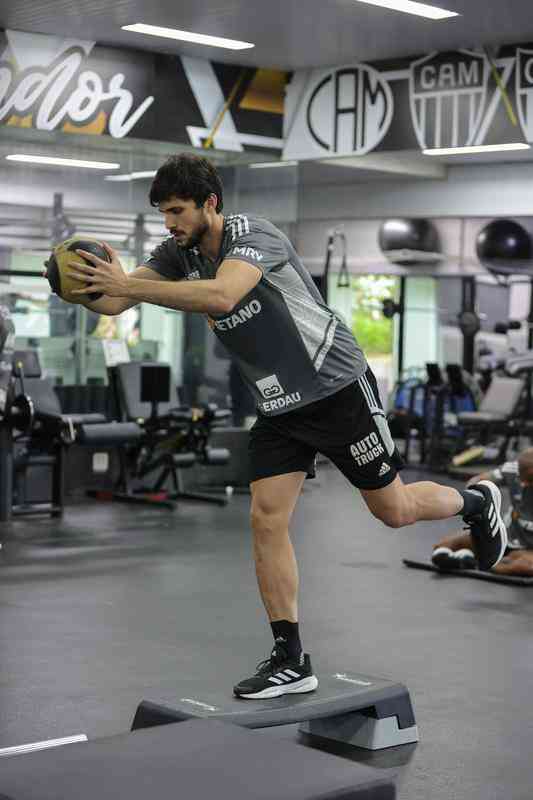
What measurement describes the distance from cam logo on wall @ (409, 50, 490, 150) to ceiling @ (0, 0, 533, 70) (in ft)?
0.42

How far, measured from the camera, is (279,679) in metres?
3.25

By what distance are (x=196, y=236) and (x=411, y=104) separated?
600 centimetres

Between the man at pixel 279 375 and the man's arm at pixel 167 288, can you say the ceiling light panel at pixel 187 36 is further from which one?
the man's arm at pixel 167 288

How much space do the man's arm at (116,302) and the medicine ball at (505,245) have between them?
10.7 meters

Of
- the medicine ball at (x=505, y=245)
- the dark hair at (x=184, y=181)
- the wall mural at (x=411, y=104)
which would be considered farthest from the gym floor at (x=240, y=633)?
the medicine ball at (x=505, y=245)

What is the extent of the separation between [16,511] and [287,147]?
3.67m

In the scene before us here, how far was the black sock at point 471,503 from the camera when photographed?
3.64 metres

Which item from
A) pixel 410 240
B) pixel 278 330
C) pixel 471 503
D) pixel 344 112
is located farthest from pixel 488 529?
pixel 410 240

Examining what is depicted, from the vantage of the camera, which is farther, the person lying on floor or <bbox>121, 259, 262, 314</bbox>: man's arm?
the person lying on floor

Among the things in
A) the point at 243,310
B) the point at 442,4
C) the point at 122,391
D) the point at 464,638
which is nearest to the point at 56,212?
the point at 122,391

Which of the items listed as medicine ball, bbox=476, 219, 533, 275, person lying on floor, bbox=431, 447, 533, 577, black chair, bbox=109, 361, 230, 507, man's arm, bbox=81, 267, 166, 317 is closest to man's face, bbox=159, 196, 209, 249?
man's arm, bbox=81, 267, 166, 317

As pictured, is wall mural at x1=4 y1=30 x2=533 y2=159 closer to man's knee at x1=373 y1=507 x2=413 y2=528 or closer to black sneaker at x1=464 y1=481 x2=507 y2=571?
black sneaker at x1=464 y1=481 x2=507 y2=571

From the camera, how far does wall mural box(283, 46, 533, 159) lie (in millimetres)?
8359

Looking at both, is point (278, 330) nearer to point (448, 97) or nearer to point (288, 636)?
point (288, 636)
